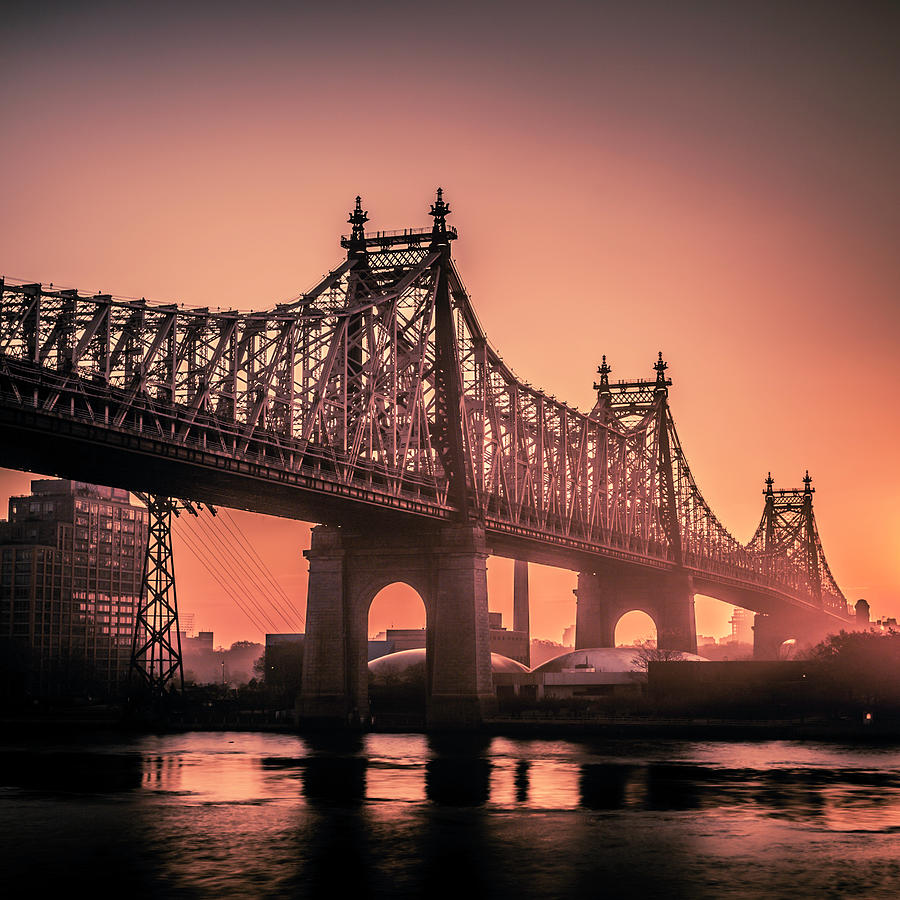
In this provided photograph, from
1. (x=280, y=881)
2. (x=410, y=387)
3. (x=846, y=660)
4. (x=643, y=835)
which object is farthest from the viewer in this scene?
(x=846, y=660)

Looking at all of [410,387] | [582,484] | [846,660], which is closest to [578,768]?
[410,387]

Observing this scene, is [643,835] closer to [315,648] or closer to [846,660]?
[315,648]

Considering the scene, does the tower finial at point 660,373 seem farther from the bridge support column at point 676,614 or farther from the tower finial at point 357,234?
the tower finial at point 357,234

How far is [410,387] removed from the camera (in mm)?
106438

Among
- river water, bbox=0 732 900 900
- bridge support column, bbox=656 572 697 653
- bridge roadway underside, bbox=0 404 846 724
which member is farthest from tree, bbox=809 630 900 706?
bridge support column, bbox=656 572 697 653

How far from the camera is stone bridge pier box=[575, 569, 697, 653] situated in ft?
542

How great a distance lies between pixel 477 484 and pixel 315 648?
1793 centimetres

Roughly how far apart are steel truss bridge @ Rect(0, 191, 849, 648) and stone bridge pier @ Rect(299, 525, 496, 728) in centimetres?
406

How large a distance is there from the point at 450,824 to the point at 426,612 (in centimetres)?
5580

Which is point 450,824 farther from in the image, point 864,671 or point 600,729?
point 864,671

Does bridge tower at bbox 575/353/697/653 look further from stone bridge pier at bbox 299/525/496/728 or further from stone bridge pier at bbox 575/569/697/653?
stone bridge pier at bbox 299/525/496/728

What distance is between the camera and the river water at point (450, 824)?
40719mm

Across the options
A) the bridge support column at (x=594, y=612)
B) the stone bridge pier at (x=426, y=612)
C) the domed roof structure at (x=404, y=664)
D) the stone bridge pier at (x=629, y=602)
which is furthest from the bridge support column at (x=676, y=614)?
the stone bridge pier at (x=426, y=612)

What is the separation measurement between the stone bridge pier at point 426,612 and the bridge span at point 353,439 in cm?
16
